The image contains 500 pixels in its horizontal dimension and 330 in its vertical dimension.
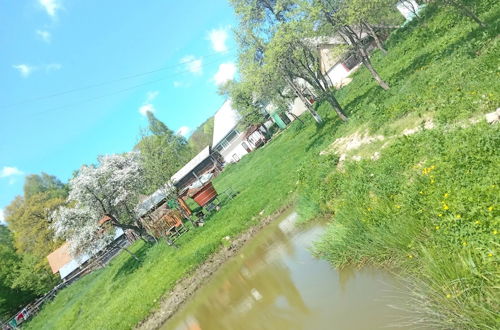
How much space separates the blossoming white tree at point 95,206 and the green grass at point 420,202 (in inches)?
266

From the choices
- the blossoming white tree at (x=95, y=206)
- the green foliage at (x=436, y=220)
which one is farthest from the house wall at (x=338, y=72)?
the green foliage at (x=436, y=220)

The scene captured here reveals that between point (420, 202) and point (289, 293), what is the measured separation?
409cm

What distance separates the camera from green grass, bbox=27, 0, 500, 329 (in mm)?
5141

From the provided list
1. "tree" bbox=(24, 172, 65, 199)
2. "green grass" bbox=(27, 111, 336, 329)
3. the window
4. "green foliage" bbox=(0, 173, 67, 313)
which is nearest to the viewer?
"green grass" bbox=(27, 111, 336, 329)

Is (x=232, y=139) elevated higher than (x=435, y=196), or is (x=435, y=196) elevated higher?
(x=232, y=139)

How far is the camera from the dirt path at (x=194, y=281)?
1467cm

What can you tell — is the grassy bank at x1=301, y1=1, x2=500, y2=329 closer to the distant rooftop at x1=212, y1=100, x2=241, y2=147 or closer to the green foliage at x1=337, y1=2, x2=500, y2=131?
the green foliage at x1=337, y1=2, x2=500, y2=131

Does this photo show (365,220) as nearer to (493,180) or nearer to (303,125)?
(493,180)

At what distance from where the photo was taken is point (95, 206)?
91.8ft

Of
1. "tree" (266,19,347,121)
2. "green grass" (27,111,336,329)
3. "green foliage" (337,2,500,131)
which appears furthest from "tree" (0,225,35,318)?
"green foliage" (337,2,500,131)

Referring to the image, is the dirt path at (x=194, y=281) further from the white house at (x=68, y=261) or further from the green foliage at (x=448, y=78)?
the white house at (x=68, y=261)

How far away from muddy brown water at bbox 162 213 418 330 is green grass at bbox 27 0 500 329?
53 cm

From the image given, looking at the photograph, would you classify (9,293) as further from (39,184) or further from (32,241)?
(39,184)

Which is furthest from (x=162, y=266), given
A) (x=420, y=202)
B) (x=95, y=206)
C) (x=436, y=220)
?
(x=436, y=220)
